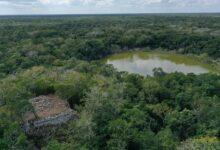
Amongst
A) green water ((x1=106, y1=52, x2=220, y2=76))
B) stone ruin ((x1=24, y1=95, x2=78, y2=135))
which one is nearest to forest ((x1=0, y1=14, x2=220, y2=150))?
stone ruin ((x1=24, y1=95, x2=78, y2=135))

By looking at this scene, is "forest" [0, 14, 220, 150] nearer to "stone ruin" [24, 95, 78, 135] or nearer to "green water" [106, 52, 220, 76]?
"stone ruin" [24, 95, 78, 135]

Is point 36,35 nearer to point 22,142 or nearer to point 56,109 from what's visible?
point 56,109

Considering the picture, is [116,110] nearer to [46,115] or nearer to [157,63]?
[46,115]

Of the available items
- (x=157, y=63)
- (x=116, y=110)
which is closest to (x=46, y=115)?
(x=116, y=110)

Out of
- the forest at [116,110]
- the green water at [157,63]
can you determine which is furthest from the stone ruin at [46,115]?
the green water at [157,63]

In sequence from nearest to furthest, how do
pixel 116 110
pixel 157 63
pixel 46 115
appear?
1. pixel 46 115
2. pixel 116 110
3. pixel 157 63

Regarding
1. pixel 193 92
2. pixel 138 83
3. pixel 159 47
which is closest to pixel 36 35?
pixel 159 47
